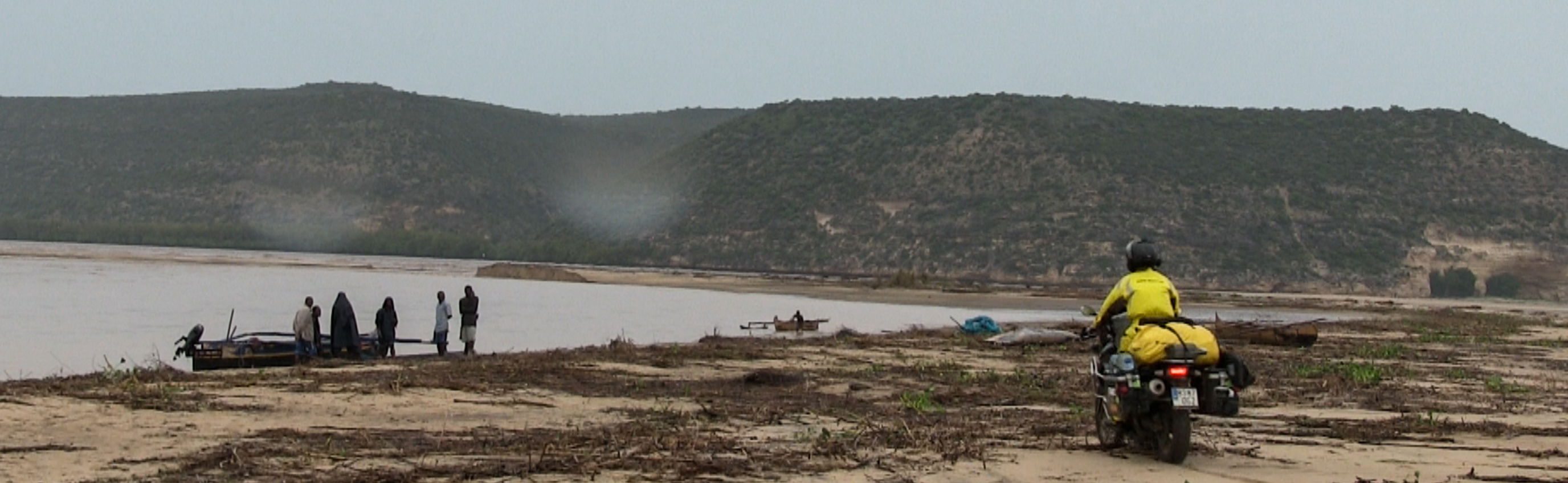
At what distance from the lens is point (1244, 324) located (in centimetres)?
2719

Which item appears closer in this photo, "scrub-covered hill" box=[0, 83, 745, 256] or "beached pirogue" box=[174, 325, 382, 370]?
"beached pirogue" box=[174, 325, 382, 370]

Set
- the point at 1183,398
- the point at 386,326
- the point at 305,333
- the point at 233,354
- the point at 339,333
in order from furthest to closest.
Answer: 1. the point at 386,326
2. the point at 339,333
3. the point at 305,333
4. the point at 233,354
5. the point at 1183,398

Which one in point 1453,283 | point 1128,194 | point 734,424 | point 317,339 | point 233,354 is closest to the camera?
point 734,424

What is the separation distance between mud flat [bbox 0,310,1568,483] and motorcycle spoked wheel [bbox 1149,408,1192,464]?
0.09m

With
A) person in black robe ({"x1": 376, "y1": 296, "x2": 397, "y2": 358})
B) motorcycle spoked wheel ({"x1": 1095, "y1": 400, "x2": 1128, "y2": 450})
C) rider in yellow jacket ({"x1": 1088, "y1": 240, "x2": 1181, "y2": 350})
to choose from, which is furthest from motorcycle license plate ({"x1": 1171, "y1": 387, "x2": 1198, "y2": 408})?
person in black robe ({"x1": 376, "y1": 296, "x2": 397, "y2": 358})

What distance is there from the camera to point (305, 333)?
68.8 ft

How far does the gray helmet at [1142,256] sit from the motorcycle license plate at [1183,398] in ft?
3.49

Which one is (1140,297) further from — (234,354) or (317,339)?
(317,339)

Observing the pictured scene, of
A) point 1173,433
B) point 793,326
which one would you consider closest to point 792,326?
point 793,326

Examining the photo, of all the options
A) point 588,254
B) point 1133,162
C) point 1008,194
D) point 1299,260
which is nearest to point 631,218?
point 588,254

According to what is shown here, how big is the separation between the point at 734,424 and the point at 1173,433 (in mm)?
3887

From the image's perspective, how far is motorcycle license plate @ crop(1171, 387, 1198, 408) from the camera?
8.99 meters

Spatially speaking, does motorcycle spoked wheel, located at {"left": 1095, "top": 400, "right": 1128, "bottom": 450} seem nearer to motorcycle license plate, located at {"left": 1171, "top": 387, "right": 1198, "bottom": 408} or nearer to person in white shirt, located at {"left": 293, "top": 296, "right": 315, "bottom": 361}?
motorcycle license plate, located at {"left": 1171, "top": 387, "right": 1198, "bottom": 408}

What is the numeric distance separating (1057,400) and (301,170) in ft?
442
